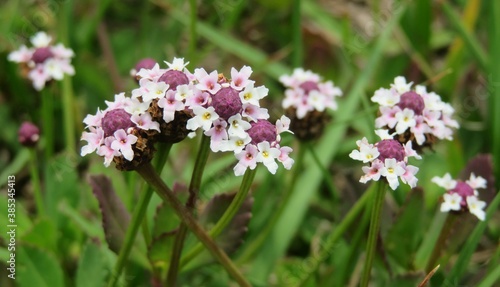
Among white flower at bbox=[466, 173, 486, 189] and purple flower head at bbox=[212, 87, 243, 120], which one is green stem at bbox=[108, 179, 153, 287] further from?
white flower at bbox=[466, 173, 486, 189]

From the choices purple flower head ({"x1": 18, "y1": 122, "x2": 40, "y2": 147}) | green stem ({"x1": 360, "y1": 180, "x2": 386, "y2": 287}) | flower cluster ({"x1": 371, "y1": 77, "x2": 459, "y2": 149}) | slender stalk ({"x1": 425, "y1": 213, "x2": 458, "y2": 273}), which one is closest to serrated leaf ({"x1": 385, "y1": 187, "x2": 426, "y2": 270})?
slender stalk ({"x1": 425, "y1": 213, "x2": 458, "y2": 273})

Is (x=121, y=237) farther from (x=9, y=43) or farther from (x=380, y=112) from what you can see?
(x=9, y=43)

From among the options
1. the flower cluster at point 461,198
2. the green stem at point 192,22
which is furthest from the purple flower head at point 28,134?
the flower cluster at point 461,198

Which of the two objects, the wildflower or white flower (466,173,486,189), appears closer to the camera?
the wildflower

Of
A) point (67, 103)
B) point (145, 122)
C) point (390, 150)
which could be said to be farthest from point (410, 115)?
point (67, 103)

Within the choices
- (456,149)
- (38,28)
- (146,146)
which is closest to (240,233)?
(146,146)

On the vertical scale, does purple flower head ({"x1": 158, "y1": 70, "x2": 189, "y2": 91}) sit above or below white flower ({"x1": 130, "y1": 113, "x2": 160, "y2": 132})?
above
